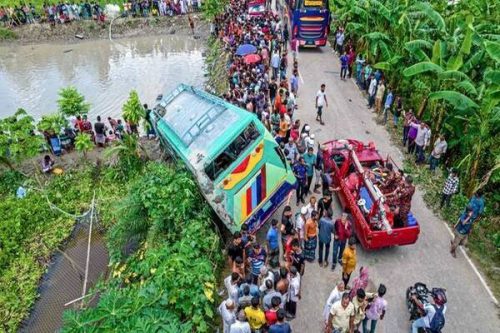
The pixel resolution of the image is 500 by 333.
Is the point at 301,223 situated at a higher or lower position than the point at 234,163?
lower

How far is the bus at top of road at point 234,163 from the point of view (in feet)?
31.7

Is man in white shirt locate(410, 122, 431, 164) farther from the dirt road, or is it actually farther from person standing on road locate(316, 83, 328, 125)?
person standing on road locate(316, 83, 328, 125)

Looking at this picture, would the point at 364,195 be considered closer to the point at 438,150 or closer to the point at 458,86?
the point at 438,150

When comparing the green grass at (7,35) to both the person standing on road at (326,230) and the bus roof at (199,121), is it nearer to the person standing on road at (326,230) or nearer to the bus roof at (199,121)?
the bus roof at (199,121)

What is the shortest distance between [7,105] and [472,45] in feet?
64.8

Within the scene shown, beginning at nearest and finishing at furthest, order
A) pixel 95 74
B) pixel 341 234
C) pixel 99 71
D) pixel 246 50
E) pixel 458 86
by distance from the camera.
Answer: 1. pixel 341 234
2. pixel 458 86
3. pixel 246 50
4. pixel 95 74
5. pixel 99 71

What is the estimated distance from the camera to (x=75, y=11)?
102ft

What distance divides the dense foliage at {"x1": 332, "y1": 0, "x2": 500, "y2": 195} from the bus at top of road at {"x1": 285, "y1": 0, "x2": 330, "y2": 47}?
306cm

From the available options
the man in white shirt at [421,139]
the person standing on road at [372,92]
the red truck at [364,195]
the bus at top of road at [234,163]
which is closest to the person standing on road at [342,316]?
the red truck at [364,195]

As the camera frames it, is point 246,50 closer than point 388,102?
No

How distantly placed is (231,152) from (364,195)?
3.34m

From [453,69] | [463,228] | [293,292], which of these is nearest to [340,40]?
[453,69]

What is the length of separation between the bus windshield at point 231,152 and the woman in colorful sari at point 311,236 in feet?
6.94

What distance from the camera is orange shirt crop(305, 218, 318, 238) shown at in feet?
30.2
